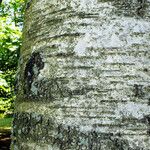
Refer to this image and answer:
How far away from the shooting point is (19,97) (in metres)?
1.18

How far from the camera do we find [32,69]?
1.12 meters

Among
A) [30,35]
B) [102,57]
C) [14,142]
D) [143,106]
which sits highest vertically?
[30,35]

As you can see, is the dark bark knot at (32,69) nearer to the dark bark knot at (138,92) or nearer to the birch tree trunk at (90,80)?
the birch tree trunk at (90,80)

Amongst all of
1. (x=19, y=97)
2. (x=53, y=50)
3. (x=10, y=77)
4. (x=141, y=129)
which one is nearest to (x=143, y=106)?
(x=141, y=129)

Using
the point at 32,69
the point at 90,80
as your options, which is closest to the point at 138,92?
the point at 90,80

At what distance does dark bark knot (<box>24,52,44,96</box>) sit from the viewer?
108 centimetres

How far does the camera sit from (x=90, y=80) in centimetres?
94

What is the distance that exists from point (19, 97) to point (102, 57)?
385 mm

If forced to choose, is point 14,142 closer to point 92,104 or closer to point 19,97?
point 19,97

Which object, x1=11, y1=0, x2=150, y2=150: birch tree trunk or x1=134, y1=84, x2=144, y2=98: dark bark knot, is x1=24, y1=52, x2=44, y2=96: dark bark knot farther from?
x1=134, y1=84, x2=144, y2=98: dark bark knot

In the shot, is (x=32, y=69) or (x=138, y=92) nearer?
(x=138, y=92)

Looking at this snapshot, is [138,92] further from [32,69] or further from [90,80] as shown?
[32,69]

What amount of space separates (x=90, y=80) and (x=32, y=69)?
266mm

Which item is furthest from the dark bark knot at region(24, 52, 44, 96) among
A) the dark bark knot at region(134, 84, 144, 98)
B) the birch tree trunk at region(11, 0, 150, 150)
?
the dark bark knot at region(134, 84, 144, 98)
